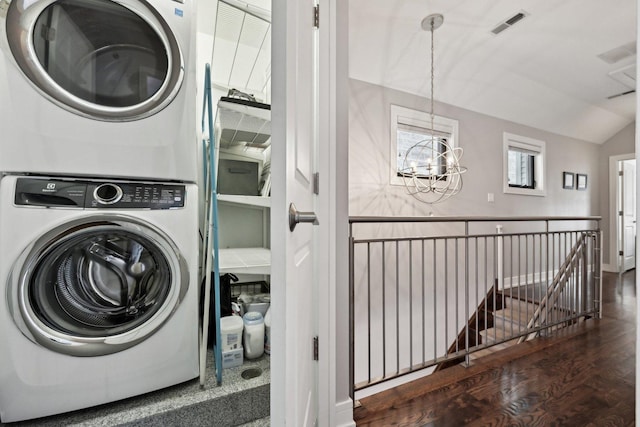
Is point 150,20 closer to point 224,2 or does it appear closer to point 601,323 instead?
point 224,2

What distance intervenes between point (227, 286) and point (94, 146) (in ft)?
3.01

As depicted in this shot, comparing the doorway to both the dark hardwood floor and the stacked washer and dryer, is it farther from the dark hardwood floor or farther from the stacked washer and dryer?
the stacked washer and dryer

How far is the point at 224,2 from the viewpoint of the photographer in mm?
1331

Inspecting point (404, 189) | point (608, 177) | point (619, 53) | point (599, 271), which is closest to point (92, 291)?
point (404, 189)

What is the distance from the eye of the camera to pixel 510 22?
239 cm

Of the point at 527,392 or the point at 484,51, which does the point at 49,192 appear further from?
the point at 484,51

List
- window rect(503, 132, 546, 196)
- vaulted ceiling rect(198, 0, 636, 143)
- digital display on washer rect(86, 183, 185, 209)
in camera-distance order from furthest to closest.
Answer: window rect(503, 132, 546, 196) → vaulted ceiling rect(198, 0, 636, 143) → digital display on washer rect(86, 183, 185, 209)

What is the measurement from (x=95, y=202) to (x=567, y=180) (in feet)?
20.4

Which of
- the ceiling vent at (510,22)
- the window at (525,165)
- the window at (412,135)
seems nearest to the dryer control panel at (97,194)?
the window at (412,135)

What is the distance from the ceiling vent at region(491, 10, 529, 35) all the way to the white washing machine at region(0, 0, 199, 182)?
2.71 metres

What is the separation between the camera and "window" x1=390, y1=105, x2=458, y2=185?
2969mm

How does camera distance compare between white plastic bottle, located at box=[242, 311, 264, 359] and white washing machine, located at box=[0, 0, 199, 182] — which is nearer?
white washing machine, located at box=[0, 0, 199, 182]

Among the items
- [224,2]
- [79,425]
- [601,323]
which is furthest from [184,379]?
[601,323]

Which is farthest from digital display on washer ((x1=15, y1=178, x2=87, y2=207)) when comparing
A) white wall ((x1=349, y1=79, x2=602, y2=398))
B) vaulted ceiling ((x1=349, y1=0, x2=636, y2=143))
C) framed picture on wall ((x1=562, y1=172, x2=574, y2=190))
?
framed picture on wall ((x1=562, y1=172, x2=574, y2=190))
